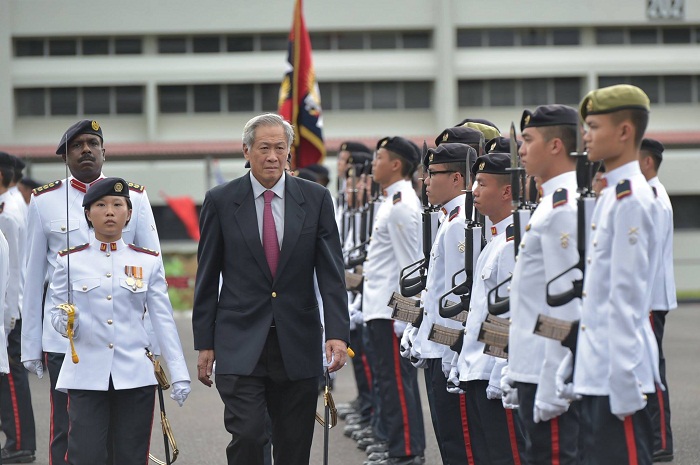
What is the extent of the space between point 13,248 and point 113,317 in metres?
3.12

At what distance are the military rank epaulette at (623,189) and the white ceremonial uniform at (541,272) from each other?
1.35 feet

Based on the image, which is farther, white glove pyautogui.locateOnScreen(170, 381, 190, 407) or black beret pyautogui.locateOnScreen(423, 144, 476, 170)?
black beret pyautogui.locateOnScreen(423, 144, 476, 170)

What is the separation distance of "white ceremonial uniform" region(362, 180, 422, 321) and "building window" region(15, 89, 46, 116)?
99.4 ft

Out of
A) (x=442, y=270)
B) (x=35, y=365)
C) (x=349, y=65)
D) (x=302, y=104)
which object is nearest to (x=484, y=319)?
(x=442, y=270)

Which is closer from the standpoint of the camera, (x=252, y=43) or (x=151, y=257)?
(x=151, y=257)

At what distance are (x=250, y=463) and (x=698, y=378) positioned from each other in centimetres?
908

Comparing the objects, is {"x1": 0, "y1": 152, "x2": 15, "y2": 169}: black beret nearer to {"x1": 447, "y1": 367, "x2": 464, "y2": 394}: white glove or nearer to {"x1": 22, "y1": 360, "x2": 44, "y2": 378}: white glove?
{"x1": 22, "y1": 360, "x2": 44, "y2": 378}: white glove

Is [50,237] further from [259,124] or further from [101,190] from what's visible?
[259,124]

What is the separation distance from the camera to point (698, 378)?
1434 cm

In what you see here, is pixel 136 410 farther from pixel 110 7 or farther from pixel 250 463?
pixel 110 7

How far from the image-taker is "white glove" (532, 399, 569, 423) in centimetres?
530

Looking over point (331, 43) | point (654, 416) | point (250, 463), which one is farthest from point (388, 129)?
point (250, 463)

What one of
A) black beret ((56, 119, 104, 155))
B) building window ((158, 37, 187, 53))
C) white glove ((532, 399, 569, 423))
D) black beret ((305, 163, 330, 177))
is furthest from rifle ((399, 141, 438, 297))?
building window ((158, 37, 187, 53))

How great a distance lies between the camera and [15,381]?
9656mm
